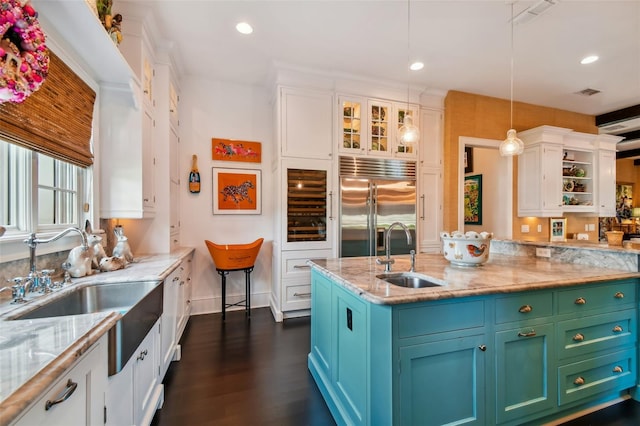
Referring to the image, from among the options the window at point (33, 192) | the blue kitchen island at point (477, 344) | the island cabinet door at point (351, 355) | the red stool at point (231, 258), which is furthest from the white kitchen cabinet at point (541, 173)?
the window at point (33, 192)

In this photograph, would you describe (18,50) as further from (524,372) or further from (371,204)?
(371,204)

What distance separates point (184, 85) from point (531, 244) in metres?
4.41

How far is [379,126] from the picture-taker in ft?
12.5

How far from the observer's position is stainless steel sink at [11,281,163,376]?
46.6 inches

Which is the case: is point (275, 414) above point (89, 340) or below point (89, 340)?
below

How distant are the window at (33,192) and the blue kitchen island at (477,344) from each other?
187 centimetres

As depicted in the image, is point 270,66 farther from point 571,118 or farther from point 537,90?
point 571,118

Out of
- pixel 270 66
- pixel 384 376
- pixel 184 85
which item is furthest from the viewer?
pixel 184 85

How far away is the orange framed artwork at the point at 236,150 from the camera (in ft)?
12.1

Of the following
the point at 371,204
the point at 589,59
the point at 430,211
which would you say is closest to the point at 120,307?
the point at 371,204

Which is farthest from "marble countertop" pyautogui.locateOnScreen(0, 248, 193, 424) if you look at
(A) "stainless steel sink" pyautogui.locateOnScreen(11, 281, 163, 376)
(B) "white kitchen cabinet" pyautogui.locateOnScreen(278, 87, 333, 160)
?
(B) "white kitchen cabinet" pyautogui.locateOnScreen(278, 87, 333, 160)

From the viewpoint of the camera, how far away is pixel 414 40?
114 inches

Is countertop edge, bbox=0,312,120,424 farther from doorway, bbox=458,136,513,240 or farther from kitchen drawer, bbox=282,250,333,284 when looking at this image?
doorway, bbox=458,136,513,240

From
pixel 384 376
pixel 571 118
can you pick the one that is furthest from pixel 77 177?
pixel 571 118
